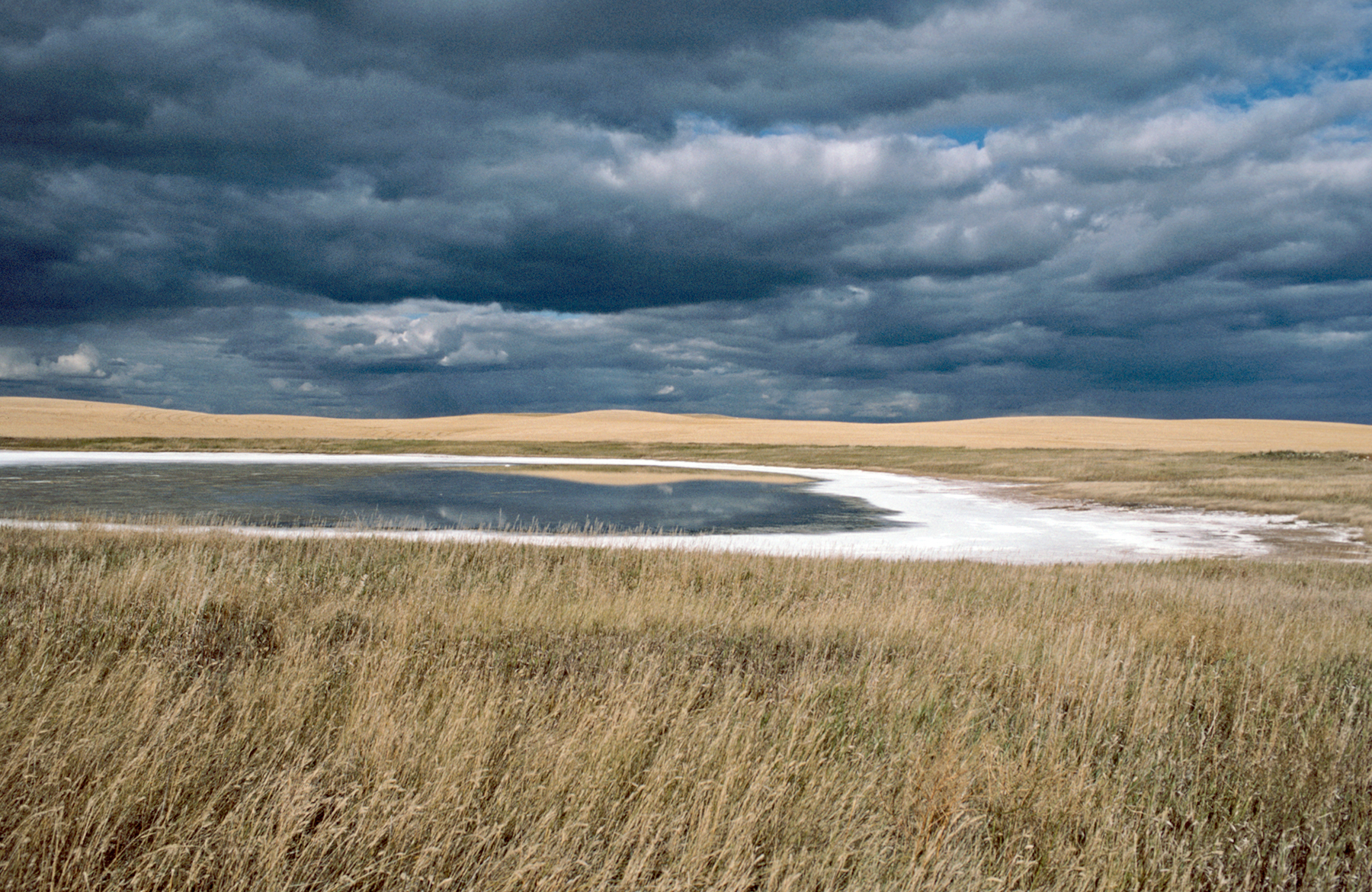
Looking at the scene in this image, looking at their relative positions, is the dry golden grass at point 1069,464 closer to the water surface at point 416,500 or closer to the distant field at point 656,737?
the water surface at point 416,500

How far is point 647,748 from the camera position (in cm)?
526

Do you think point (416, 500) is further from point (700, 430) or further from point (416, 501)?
point (700, 430)

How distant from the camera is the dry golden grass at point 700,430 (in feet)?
287

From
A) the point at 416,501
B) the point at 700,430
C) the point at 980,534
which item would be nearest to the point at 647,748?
the point at 980,534

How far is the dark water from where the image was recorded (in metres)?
25.5

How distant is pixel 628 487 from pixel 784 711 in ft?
113

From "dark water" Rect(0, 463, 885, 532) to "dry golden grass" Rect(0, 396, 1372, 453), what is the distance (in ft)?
157

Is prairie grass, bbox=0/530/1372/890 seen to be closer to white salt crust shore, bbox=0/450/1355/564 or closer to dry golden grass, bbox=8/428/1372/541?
white salt crust shore, bbox=0/450/1355/564

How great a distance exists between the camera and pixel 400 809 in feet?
14.0

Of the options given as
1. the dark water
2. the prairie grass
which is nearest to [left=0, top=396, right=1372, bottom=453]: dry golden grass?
the dark water

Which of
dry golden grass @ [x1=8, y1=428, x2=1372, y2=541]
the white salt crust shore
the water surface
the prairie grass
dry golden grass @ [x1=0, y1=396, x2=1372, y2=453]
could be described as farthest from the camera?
dry golden grass @ [x1=0, y1=396, x2=1372, y2=453]

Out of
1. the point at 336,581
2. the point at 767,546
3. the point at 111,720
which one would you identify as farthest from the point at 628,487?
the point at 111,720

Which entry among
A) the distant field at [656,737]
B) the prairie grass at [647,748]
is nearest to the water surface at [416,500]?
the distant field at [656,737]

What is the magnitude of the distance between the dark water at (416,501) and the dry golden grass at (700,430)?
47.8 metres
